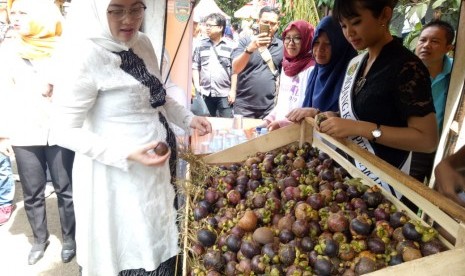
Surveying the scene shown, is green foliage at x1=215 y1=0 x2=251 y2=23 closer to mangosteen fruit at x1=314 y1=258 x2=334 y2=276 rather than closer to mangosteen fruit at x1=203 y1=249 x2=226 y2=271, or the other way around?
mangosteen fruit at x1=203 y1=249 x2=226 y2=271

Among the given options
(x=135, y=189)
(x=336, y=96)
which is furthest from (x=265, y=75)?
(x=135, y=189)

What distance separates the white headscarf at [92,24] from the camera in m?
1.57

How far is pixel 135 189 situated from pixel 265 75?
2.64 metres

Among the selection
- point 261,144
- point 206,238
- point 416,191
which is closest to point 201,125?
point 261,144

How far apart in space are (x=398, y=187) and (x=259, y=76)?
2913 millimetres

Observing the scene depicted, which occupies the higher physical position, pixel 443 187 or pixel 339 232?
pixel 443 187

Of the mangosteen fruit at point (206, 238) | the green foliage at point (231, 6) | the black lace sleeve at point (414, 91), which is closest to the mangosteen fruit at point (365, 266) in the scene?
the mangosteen fruit at point (206, 238)

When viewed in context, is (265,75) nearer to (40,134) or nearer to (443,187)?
(40,134)

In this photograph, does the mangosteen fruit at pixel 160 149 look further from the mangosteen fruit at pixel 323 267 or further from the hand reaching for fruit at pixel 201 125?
the mangosteen fruit at pixel 323 267

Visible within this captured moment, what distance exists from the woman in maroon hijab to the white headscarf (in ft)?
4.95

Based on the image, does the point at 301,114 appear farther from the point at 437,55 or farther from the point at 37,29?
the point at 37,29

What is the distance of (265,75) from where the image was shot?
4113 millimetres

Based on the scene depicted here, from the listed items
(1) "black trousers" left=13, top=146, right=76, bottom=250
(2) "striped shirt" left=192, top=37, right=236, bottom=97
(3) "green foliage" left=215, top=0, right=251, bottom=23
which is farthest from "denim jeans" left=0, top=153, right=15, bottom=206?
(3) "green foliage" left=215, top=0, right=251, bottom=23

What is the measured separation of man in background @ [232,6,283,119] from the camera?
4008 mm
